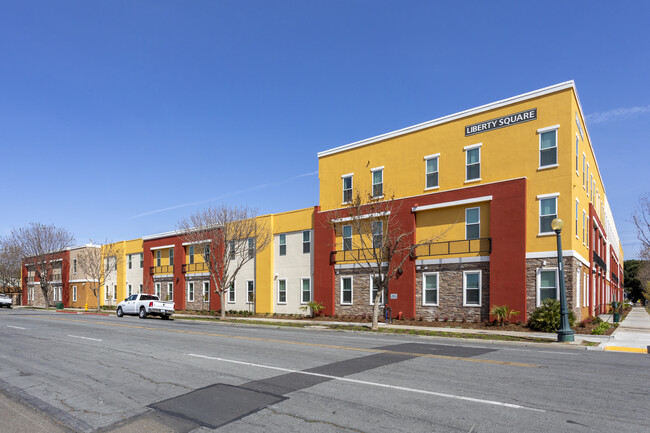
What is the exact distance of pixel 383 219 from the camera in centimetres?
2808

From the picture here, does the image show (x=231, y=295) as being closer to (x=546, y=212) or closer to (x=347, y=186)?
(x=347, y=186)

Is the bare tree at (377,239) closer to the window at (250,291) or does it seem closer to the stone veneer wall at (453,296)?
the stone veneer wall at (453,296)

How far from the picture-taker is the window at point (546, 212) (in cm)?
2308

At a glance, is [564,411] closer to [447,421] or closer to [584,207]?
[447,421]

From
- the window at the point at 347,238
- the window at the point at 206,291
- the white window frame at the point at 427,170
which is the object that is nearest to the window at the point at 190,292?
the window at the point at 206,291

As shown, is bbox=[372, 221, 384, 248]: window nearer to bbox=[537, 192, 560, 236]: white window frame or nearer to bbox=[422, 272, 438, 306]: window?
bbox=[422, 272, 438, 306]: window

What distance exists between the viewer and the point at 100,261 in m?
54.4

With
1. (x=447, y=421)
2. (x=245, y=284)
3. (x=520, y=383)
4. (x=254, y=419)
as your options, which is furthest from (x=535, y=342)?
(x=245, y=284)

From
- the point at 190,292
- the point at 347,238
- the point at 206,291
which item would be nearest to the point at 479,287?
the point at 347,238

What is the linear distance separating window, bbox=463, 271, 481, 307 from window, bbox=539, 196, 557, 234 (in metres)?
3.97

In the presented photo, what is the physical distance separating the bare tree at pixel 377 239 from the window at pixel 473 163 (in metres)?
3.62

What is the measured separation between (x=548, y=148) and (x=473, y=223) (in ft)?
17.2

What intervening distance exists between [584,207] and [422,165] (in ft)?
30.1

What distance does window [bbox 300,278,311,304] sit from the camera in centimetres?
3397
